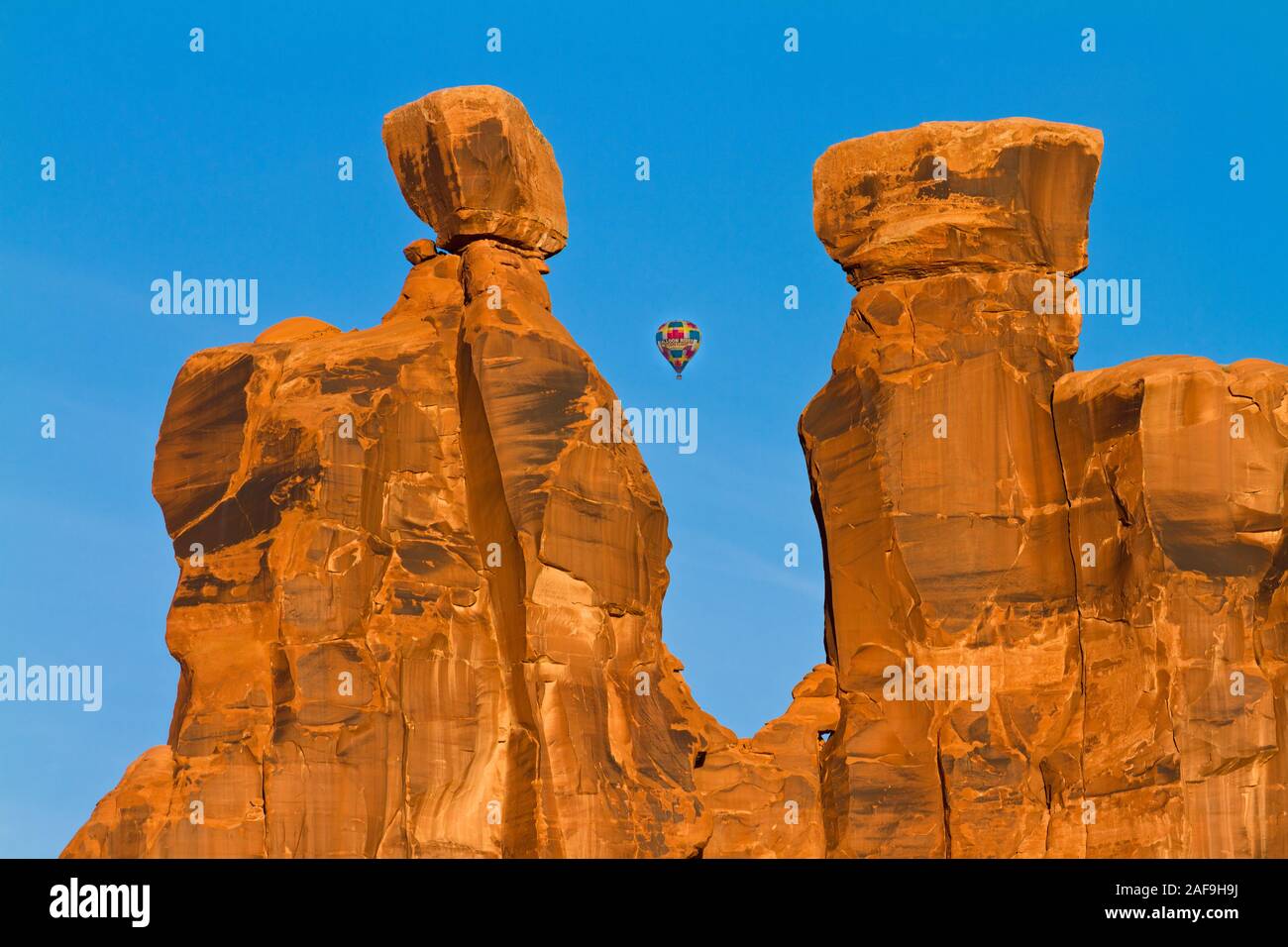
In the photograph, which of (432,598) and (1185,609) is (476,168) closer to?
(432,598)

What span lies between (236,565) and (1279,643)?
60.8 ft

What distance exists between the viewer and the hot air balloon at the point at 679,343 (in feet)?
297

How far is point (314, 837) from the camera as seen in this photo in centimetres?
7231

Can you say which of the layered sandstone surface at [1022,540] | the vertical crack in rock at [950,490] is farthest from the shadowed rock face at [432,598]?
the layered sandstone surface at [1022,540]

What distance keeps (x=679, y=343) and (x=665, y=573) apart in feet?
48.7

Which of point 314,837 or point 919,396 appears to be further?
point 919,396

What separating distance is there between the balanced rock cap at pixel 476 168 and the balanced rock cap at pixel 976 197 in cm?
626

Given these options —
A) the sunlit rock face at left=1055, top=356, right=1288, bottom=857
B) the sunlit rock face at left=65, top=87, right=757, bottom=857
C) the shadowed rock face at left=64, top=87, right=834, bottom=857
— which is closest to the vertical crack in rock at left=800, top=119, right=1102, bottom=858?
the sunlit rock face at left=1055, top=356, right=1288, bottom=857

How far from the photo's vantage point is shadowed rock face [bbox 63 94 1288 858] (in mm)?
73250

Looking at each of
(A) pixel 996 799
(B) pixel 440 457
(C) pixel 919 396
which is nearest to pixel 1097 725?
(A) pixel 996 799

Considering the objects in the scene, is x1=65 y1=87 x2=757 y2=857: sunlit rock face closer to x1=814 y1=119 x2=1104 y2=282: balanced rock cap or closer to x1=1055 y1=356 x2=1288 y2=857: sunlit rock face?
x1=814 y1=119 x2=1104 y2=282: balanced rock cap

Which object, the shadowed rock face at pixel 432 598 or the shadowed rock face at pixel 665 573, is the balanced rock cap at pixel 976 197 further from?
the shadowed rock face at pixel 432 598

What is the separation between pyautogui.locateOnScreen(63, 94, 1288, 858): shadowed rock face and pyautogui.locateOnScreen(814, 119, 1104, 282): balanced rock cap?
59mm

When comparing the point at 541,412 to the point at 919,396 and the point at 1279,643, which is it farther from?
the point at 1279,643
